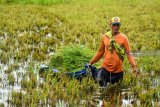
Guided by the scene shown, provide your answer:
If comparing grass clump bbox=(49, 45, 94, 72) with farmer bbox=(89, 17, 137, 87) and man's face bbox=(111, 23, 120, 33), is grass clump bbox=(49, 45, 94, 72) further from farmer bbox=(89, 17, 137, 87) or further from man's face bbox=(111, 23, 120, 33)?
man's face bbox=(111, 23, 120, 33)

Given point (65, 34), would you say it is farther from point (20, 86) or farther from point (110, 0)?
point (110, 0)

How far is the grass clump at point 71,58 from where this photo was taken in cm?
763

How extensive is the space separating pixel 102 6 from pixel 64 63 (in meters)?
12.3

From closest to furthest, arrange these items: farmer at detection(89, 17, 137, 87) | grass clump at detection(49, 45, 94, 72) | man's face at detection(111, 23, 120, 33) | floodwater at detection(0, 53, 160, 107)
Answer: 1. floodwater at detection(0, 53, 160, 107)
2. man's face at detection(111, 23, 120, 33)
3. farmer at detection(89, 17, 137, 87)
4. grass clump at detection(49, 45, 94, 72)

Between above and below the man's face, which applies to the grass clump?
below

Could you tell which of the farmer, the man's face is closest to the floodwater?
the farmer

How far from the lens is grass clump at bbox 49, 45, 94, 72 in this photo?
7629 mm

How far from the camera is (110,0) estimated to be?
72.5ft

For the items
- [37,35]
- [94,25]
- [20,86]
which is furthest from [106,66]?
[94,25]

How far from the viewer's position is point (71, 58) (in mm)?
7727

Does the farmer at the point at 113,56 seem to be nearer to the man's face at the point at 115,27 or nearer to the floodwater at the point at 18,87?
the man's face at the point at 115,27

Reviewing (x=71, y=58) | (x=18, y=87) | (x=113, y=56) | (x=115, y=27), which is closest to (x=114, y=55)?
(x=113, y=56)

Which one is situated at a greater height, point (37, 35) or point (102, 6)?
point (102, 6)

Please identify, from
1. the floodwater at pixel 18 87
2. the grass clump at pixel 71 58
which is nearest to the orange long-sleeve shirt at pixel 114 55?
the floodwater at pixel 18 87
